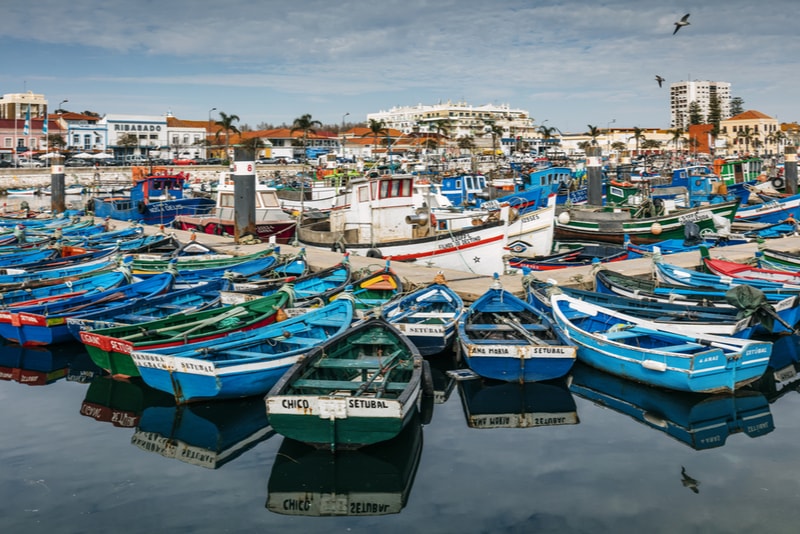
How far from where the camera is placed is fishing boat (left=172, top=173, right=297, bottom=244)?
2669 centimetres

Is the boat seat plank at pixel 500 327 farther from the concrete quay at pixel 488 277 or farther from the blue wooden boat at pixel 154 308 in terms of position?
the blue wooden boat at pixel 154 308

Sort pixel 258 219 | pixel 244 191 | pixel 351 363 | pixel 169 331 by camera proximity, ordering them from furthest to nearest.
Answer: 1. pixel 258 219
2. pixel 244 191
3. pixel 169 331
4. pixel 351 363

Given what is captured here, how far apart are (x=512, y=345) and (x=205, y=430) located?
5.10 metres

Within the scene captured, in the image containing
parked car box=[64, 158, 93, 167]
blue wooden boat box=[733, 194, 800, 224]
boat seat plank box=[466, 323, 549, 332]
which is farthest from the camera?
parked car box=[64, 158, 93, 167]

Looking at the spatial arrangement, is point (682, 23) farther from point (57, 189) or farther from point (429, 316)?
point (57, 189)

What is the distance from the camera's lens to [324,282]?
1636cm

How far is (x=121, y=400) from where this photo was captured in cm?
1161

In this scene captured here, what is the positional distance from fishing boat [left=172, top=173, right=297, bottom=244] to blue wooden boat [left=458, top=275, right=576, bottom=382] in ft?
47.7

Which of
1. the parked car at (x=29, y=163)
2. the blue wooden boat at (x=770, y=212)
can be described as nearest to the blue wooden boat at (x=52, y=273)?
the blue wooden boat at (x=770, y=212)

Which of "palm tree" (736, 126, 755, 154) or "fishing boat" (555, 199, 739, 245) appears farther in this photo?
"palm tree" (736, 126, 755, 154)

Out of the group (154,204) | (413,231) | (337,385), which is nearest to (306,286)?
(337,385)

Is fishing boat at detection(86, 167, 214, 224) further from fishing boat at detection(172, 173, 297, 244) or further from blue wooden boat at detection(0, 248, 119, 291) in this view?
blue wooden boat at detection(0, 248, 119, 291)

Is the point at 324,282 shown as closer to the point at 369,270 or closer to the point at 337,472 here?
the point at 369,270

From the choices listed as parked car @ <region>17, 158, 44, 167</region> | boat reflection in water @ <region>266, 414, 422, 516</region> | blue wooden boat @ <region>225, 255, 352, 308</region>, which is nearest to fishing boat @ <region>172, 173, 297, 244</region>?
blue wooden boat @ <region>225, 255, 352, 308</region>
